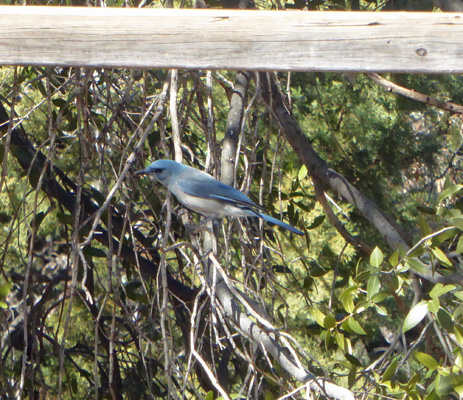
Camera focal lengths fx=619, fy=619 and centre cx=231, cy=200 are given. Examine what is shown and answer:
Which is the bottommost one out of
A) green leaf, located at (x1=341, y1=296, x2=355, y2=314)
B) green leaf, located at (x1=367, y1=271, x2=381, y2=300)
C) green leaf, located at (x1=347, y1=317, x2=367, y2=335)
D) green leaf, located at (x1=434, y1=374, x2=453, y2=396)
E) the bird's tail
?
green leaf, located at (x1=434, y1=374, x2=453, y2=396)

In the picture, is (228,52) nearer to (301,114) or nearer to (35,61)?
(35,61)

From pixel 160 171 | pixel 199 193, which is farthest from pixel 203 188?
pixel 160 171

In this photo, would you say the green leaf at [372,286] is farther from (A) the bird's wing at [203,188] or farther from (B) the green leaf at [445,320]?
(A) the bird's wing at [203,188]

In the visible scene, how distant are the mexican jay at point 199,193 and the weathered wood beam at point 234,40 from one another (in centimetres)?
148

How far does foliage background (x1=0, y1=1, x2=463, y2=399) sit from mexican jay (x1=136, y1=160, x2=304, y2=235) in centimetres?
9

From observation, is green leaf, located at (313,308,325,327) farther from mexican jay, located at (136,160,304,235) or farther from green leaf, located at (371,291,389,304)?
mexican jay, located at (136,160,304,235)

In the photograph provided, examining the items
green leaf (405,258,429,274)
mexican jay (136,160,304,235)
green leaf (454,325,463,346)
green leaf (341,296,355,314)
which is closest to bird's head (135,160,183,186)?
mexican jay (136,160,304,235)

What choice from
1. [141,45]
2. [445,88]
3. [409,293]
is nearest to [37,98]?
[445,88]

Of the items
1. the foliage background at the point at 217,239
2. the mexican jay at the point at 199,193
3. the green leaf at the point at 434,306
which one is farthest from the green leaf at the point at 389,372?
the mexican jay at the point at 199,193

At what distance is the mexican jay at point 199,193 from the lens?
10.1ft

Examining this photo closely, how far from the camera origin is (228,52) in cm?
150

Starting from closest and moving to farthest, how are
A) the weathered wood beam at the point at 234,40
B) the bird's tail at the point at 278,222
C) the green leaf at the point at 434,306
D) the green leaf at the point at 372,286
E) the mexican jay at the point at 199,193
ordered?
1. the weathered wood beam at the point at 234,40
2. the green leaf at the point at 434,306
3. the green leaf at the point at 372,286
4. the bird's tail at the point at 278,222
5. the mexican jay at the point at 199,193

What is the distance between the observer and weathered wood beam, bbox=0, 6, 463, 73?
147 centimetres

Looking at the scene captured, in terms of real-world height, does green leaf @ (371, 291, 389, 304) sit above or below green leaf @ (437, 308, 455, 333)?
above
